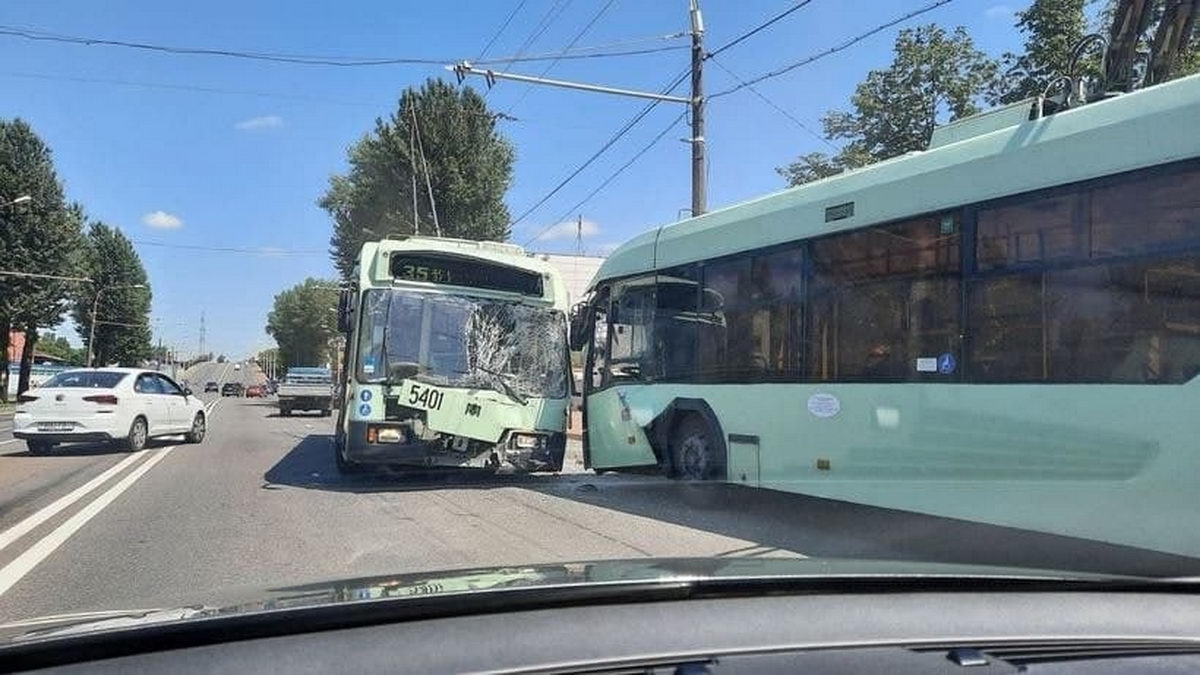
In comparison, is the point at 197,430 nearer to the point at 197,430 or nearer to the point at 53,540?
the point at 197,430

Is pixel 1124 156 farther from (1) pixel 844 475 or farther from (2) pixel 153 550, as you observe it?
(2) pixel 153 550

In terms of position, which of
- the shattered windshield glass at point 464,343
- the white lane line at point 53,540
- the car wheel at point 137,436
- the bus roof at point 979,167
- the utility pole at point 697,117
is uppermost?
the utility pole at point 697,117

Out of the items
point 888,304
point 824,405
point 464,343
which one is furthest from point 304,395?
point 888,304

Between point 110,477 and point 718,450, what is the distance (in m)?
8.60

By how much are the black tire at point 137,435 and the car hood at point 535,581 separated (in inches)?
644

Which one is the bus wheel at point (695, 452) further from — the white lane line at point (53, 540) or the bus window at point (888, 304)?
the white lane line at point (53, 540)

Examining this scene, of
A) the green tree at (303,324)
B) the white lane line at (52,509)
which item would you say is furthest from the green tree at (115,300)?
the white lane line at (52,509)

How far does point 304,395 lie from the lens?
40281 millimetres

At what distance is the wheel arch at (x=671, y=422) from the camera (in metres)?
10.1

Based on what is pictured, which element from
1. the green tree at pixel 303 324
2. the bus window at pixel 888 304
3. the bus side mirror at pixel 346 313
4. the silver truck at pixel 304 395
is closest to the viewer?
the bus window at pixel 888 304

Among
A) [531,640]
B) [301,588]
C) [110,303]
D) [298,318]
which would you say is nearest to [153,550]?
[301,588]

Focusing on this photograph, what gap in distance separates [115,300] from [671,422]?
78770 millimetres

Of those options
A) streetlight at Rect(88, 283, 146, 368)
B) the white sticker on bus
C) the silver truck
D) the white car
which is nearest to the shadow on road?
the white sticker on bus

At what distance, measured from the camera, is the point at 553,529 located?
9.00 meters
